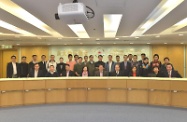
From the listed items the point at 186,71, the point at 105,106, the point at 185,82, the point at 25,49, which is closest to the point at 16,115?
the point at 105,106

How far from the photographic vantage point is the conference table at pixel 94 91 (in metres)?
7.35

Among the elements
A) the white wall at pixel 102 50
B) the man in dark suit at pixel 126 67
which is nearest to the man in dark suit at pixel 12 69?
the man in dark suit at pixel 126 67

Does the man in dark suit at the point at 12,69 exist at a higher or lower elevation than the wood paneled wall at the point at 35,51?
lower

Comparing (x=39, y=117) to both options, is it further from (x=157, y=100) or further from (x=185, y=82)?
(x=185, y=82)

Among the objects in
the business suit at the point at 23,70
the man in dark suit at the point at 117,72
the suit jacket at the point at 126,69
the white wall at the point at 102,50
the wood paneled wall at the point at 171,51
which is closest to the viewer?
the man in dark suit at the point at 117,72

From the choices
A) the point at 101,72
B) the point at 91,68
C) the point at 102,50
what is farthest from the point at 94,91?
the point at 102,50

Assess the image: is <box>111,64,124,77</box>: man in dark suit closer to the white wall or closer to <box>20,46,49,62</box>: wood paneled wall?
the white wall

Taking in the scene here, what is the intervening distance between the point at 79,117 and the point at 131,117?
1.36 m

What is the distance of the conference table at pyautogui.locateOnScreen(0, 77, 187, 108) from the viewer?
735 centimetres

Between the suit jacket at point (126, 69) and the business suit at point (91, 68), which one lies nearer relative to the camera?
the suit jacket at point (126, 69)

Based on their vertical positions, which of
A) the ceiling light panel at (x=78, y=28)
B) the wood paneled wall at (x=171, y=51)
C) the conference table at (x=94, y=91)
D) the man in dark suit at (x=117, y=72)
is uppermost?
the ceiling light panel at (x=78, y=28)

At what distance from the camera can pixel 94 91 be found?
7.95 meters

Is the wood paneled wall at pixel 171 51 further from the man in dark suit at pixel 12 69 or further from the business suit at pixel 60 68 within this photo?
the man in dark suit at pixel 12 69

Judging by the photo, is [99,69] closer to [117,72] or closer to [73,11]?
[117,72]
